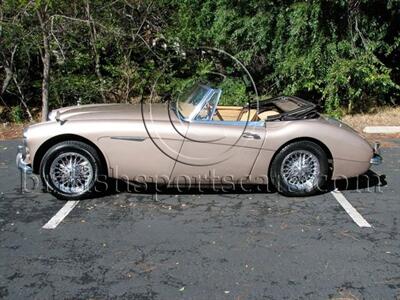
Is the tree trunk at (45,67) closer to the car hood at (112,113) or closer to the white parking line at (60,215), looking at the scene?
the car hood at (112,113)

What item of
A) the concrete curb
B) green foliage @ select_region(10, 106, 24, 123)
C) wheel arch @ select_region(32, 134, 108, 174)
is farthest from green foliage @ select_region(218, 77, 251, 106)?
wheel arch @ select_region(32, 134, 108, 174)

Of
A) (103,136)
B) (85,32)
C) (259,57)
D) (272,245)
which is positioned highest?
(85,32)

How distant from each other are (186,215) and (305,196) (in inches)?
58.0

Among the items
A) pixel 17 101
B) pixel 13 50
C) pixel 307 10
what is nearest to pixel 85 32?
pixel 13 50

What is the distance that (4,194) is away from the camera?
6000 millimetres

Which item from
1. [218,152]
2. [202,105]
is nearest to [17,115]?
[202,105]

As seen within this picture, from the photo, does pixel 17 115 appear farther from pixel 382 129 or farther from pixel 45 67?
pixel 382 129

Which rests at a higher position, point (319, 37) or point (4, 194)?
point (319, 37)

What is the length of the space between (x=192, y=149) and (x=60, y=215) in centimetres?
151

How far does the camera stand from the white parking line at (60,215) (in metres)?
4.98

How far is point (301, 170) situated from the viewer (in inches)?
230

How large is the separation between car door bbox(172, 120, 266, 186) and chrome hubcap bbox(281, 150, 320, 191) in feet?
1.37

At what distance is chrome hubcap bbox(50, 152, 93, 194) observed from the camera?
558cm

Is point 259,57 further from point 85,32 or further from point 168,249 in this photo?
point 168,249
